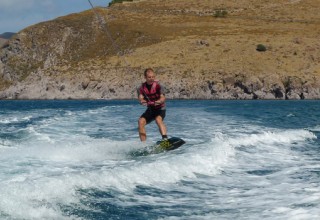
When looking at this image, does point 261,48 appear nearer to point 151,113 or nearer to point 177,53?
point 177,53

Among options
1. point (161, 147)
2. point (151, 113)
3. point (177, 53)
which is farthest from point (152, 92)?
point (177, 53)

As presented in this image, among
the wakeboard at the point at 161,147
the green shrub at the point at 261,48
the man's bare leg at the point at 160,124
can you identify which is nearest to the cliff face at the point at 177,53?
the green shrub at the point at 261,48

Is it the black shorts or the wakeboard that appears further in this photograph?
the black shorts

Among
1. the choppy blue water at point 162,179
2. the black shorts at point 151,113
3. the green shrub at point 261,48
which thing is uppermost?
the green shrub at point 261,48

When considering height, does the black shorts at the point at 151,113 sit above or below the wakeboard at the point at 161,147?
above

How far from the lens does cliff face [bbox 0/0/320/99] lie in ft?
245

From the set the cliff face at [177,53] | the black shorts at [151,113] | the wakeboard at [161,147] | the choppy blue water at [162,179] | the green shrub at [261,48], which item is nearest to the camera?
the choppy blue water at [162,179]

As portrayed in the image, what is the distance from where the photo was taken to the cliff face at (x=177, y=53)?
74.7 metres

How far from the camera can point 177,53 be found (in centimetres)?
8600

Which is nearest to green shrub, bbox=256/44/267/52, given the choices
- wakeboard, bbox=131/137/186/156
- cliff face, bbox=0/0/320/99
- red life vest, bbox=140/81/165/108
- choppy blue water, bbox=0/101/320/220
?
cliff face, bbox=0/0/320/99

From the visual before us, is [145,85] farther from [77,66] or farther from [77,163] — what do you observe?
[77,66]

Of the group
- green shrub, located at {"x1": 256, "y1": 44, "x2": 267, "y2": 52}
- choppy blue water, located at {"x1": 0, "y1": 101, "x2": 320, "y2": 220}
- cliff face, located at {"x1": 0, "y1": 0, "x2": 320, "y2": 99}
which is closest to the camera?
choppy blue water, located at {"x1": 0, "y1": 101, "x2": 320, "y2": 220}

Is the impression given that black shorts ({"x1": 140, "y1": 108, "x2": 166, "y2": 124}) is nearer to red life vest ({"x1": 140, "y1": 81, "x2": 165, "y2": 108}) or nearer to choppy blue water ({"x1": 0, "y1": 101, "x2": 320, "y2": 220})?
red life vest ({"x1": 140, "y1": 81, "x2": 165, "y2": 108})

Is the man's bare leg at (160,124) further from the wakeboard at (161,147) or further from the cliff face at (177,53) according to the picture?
the cliff face at (177,53)
